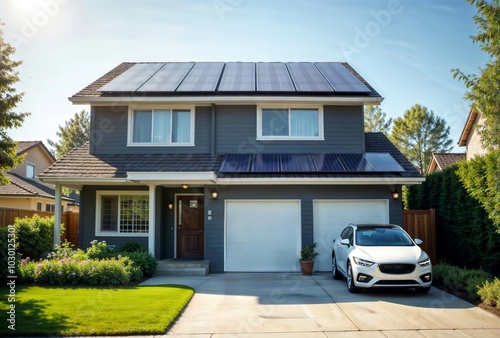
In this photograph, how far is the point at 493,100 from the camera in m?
8.60

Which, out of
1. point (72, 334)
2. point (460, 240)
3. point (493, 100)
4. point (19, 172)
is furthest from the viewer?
point (19, 172)

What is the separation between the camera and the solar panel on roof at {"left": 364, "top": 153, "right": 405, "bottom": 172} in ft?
43.9

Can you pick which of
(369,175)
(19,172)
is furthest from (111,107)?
(19,172)

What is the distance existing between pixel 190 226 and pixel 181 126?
3616 millimetres

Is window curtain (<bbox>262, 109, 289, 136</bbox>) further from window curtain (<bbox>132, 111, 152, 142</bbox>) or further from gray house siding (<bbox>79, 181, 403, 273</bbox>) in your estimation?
window curtain (<bbox>132, 111, 152, 142</bbox>)

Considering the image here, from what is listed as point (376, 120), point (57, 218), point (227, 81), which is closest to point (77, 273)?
point (57, 218)

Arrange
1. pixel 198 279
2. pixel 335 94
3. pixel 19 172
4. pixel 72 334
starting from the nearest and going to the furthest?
pixel 72 334, pixel 198 279, pixel 335 94, pixel 19 172

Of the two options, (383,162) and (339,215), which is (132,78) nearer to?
(339,215)

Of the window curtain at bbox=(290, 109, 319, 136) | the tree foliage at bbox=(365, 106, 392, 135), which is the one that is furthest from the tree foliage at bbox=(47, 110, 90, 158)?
the window curtain at bbox=(290, 109, 319, 136)

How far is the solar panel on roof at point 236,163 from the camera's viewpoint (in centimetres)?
1342

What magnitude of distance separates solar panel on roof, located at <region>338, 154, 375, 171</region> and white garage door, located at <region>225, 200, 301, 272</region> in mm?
2065

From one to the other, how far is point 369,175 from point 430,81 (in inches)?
158

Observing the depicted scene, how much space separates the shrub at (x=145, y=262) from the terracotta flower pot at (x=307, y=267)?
4456 millimetres

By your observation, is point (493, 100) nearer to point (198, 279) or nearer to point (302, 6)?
point (302, 6)
